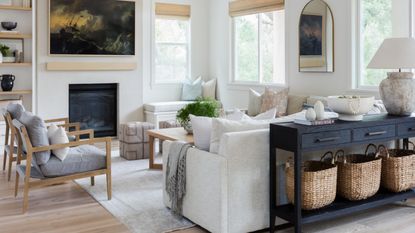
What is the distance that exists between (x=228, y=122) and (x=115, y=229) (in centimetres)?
124

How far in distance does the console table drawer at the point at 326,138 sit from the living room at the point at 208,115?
0.04 ft

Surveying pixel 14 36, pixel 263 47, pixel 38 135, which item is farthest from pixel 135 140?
pixel 263 47

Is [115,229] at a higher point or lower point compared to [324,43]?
lower

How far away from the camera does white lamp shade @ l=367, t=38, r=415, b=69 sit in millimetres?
3742

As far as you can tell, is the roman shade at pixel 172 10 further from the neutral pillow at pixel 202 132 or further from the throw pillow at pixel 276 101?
the neutral pillow at pixel 202 132

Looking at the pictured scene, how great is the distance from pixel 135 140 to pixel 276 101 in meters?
2.19

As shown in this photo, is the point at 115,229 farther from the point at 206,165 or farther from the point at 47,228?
the point at 206,165

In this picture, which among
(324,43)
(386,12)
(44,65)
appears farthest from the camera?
(44,65)

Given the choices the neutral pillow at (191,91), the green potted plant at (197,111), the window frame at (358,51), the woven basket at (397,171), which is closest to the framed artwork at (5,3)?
the neutral pillow at (191,91)

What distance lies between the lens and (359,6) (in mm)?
5734

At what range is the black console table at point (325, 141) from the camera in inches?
120

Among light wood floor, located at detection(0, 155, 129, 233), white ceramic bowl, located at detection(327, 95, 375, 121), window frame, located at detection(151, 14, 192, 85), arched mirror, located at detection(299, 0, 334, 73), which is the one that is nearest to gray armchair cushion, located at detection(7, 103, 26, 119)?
light wood floor, located at detection(0, 155, 129, 233)

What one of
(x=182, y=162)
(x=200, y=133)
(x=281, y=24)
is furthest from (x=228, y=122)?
(x=281, y=24)

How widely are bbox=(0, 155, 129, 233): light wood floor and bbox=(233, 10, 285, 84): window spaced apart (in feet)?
13.8
